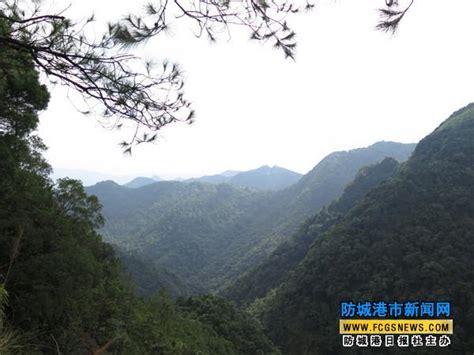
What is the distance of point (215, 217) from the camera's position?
9081 cm

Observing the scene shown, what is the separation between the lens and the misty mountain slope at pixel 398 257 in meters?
21.9

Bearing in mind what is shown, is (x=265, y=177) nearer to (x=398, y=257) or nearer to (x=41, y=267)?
(x=398, y=257)

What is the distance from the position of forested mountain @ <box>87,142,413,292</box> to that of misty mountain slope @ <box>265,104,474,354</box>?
2997 cm

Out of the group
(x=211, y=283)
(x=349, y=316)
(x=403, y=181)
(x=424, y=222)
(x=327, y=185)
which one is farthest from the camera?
(x=327, y=185)

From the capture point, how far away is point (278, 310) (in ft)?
92.3

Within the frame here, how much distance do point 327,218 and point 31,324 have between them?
4347 cm

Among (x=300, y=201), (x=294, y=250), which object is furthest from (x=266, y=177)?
(x=294, y=250)

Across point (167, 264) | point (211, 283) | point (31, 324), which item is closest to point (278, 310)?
point (31, 324)

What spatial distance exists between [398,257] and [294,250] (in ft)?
63.3

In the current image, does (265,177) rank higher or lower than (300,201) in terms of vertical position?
higher

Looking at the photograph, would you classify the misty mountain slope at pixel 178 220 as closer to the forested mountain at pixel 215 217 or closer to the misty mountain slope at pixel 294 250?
the forested mountain at pixel 215 217

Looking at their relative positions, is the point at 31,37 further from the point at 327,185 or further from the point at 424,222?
the point at 327,185

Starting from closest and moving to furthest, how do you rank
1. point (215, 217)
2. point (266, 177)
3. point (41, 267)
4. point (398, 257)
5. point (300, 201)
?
1. point (41, 267)
2. point (398, 257)
3. point (300, 201)
4. point (215, 217)
5. point (266, 177)

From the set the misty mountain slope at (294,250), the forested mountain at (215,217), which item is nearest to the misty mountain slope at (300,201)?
the forested mountain at (215,217)
